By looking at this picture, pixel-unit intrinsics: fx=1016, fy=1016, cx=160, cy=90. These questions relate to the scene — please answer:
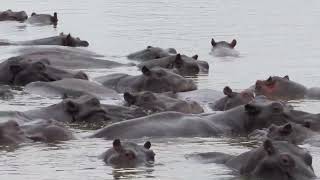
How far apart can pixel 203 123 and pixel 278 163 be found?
2.61 m

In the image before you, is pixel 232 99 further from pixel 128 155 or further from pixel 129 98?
pixel 128 155

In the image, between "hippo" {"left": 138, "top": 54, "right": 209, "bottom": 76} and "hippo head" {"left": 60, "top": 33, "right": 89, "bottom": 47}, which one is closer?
"hippo" {"left": 138, "top": 54, "right": 209, "bottom": 76}

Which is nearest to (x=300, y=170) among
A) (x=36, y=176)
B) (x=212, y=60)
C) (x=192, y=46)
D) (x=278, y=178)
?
(x=278, y=178)

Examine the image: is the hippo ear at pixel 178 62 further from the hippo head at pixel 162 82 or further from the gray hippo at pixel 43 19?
the gray hippo at pixel 43 19

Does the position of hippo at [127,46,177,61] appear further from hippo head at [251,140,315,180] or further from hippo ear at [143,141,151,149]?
hippo head at [251,140,315,180]

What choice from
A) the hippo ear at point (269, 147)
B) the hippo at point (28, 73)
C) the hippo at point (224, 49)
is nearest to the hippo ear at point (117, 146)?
the hippo ear at point (269, 147)

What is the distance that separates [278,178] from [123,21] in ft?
58.7

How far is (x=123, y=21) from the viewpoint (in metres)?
25.4

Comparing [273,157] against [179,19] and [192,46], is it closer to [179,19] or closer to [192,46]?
[192,46]

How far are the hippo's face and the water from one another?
58 centimetres

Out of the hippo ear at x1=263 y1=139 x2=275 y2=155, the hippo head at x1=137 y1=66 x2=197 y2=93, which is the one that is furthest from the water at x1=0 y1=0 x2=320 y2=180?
the hippo head at x1=137 y1=66 x2=197 y2=93

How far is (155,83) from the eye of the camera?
1356cm

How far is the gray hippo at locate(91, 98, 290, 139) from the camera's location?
1009 cm

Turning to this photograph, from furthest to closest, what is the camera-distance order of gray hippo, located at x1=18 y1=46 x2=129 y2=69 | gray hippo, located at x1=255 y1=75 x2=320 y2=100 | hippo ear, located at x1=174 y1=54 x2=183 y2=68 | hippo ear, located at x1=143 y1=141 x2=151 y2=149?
1. gray hippo, located at x1=18 y1=46 x2=129 y2=69
2. hippo ear, located at x1=174 y1=54 x2=183 y2=68
3. gray hippo, located at x1=255 y1=75 x2=320 y2=100
4. hippo ear, located at x1=143 y1=141 x2=151 y2=149
